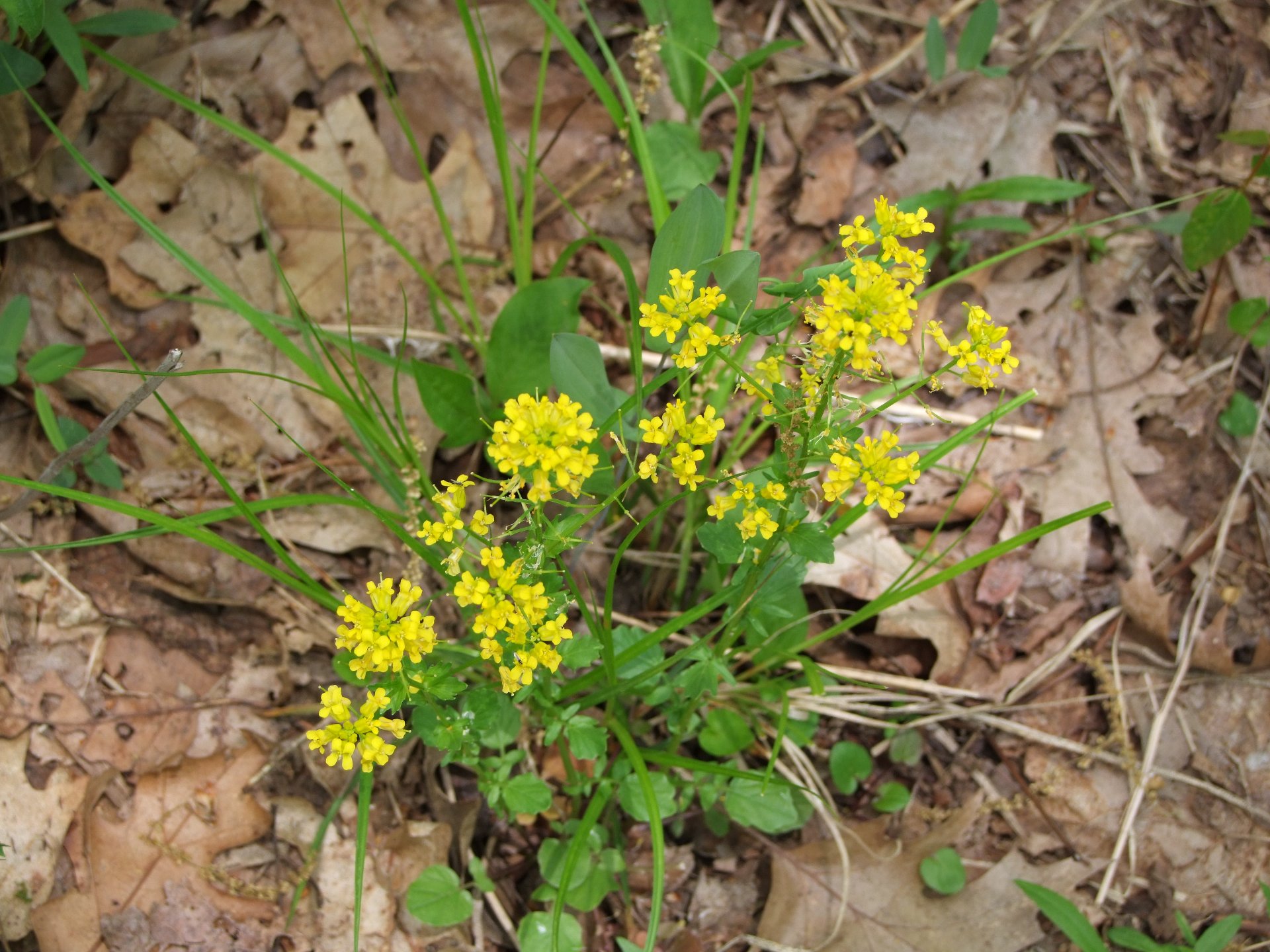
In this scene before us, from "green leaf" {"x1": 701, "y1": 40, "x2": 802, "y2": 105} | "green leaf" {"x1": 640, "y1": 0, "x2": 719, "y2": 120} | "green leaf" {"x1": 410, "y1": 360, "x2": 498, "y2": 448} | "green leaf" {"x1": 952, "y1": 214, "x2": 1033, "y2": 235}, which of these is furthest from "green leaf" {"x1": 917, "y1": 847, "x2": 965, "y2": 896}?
"green leaf" {"x1": 640, "y1": 0, "x2": 719, "y2": 120}

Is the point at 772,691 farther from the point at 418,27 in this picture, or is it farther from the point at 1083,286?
the point at 418,27

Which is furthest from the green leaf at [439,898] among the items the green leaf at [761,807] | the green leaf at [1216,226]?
the green leaf at [1216,226]

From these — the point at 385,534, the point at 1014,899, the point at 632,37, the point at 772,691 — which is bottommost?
the point at 1014,899

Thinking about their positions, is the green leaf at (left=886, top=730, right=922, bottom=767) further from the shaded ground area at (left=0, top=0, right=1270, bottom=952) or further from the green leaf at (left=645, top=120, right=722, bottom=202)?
the green leaf at (left=645, top=120, right=722, bottom=202)

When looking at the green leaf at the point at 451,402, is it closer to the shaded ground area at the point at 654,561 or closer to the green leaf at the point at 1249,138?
the shaded ground area at the point at 654,561

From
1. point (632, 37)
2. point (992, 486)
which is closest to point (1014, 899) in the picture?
point (992, 486)

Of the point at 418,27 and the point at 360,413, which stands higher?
the point at 418,27
